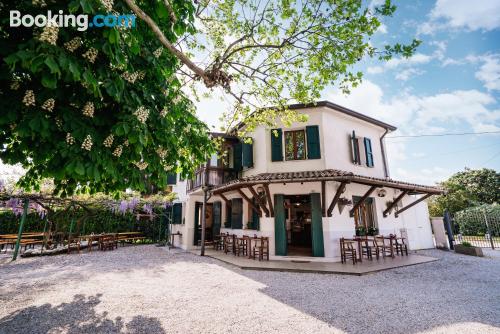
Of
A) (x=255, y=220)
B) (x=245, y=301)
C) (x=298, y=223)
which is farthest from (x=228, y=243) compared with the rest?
(x=245, y=301)

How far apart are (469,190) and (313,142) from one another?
29130 millimetres

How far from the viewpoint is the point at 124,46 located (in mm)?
2617

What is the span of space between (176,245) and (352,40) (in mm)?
13268

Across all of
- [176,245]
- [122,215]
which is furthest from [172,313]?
[122,215]

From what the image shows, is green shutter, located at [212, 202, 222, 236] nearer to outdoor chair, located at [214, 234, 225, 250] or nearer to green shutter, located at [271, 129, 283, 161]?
outdoor chair, located at [214, 234, 225, 250]

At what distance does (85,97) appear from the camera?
2.66 m

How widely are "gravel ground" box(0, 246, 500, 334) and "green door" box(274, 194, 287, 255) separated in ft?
6.56

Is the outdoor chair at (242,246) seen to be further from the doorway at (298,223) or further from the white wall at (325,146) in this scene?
the doorway at (298,223)

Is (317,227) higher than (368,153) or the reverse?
the reverse

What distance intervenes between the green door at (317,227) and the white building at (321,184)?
0.11 feet

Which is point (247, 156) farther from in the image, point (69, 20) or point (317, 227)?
point (69, 20)

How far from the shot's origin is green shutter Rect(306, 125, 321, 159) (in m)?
9.43

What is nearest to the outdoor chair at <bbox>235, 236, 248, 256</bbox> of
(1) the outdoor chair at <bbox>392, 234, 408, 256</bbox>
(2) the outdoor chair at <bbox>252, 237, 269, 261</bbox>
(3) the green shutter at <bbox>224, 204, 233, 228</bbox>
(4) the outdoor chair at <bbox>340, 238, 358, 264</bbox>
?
(2) the outdoor chair at <bbox>252, 237, 269, 261</bbox>

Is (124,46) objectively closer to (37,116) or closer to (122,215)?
(37,116)
